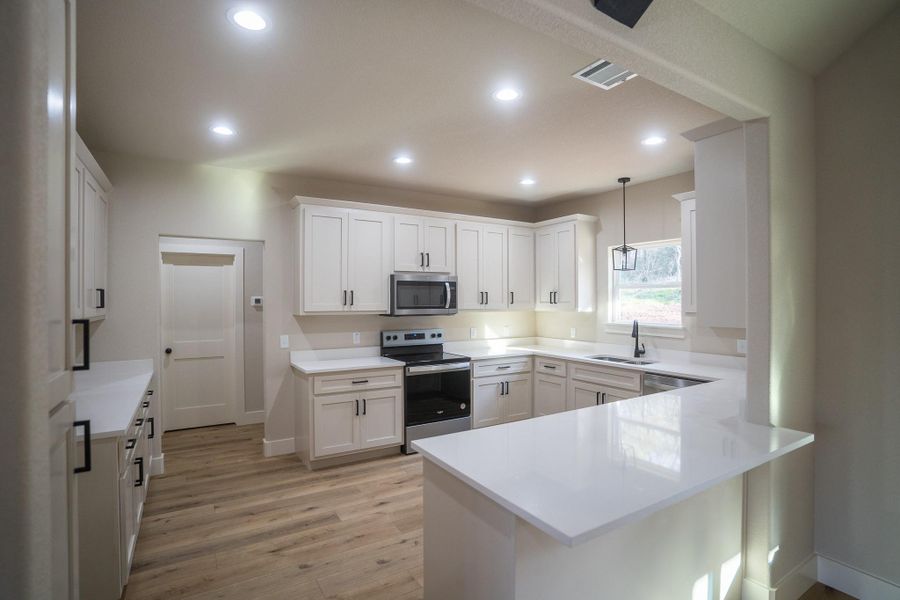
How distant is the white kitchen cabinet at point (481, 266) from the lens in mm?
4805

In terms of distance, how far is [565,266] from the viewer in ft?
16.3

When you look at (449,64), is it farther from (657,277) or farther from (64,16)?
(657,277)

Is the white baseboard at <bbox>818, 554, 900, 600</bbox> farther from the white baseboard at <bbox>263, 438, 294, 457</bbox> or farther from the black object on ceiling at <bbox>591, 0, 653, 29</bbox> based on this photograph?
A: the white baseboard at <bbox>263, 438, 294, 457</bbox>

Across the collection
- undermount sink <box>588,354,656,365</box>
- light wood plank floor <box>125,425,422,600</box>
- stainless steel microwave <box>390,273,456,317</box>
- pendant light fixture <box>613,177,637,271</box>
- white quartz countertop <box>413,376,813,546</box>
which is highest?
pendant light fixture <box>613,177,637,271</box>

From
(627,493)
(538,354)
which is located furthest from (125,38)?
(538,354)

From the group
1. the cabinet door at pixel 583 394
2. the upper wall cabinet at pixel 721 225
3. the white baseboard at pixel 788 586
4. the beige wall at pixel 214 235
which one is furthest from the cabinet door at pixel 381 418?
the white baseboard at pixel 788 586

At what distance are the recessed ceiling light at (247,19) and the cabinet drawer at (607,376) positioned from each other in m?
3.53

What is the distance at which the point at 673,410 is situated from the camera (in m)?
2.16

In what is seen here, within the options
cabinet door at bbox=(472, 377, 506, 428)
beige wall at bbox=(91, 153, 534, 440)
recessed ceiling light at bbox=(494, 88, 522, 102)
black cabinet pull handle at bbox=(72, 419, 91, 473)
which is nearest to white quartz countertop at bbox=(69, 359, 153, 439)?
beige wall at bbox=(91, 153, 534, 440)

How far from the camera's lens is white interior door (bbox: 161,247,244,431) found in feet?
16.3

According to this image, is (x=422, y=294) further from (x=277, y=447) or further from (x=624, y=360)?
(x=624, y=360)

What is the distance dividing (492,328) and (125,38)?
4.25 metres

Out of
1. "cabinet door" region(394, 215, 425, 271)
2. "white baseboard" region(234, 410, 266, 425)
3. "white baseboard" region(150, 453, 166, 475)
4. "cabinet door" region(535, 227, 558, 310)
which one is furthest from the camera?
"white baseboard" region(234, 410, 266, 425)

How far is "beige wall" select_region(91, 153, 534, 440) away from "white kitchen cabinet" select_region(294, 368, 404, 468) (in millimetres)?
453
